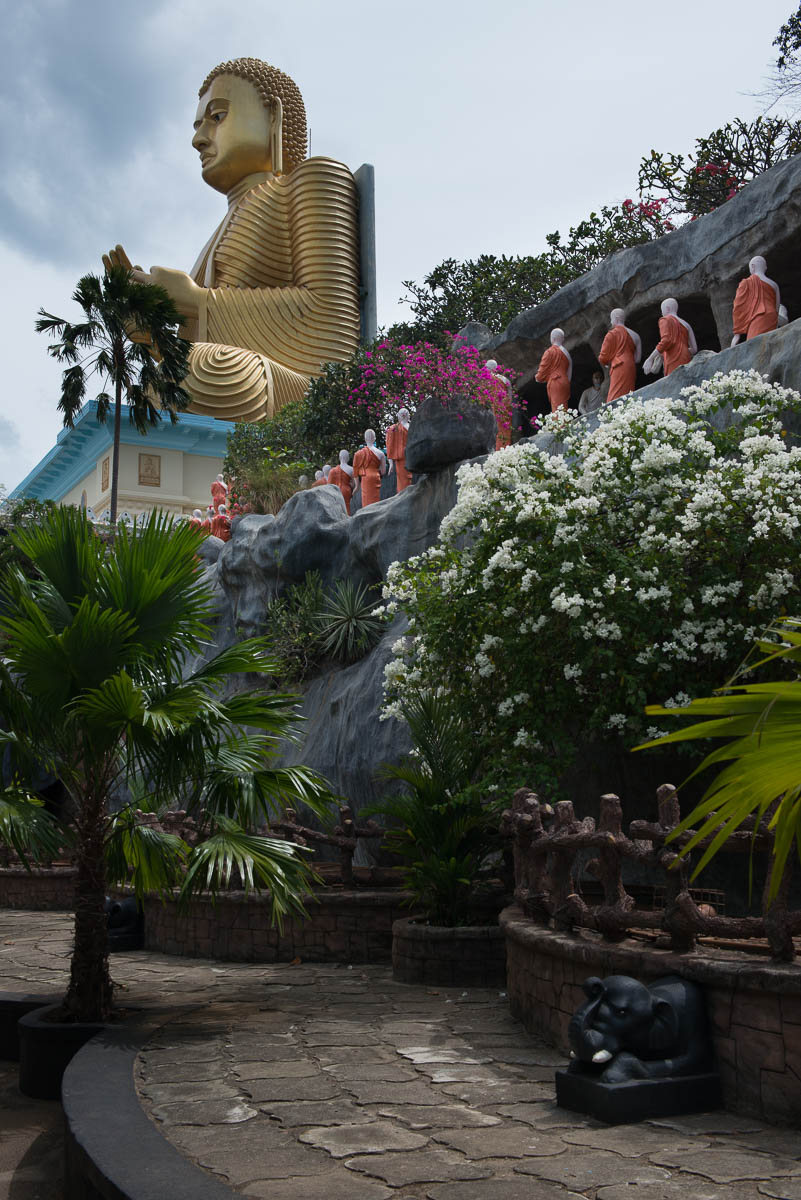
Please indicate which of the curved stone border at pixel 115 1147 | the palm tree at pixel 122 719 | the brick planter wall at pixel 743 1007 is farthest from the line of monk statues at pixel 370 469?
the curved stone border at pixel 115 1147

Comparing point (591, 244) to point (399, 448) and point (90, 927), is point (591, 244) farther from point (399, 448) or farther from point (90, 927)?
point (90, 927)

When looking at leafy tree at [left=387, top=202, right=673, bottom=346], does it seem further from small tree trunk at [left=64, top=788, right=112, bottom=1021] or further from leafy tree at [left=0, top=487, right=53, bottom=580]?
small tree trunk at [left=64, top=788, right=112, bottom=1021]

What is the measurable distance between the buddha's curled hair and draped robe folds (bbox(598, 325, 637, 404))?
24.1 m

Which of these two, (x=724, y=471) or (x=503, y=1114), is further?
(x=724, y=471)

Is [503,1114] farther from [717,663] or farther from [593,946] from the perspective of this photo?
[717,663]

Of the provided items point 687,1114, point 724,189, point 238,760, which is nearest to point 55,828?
point 238,760

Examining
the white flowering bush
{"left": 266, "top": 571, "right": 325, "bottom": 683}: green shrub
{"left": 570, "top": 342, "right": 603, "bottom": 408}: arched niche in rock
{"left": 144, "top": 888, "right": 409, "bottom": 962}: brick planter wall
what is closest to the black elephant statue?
the white flowering bush

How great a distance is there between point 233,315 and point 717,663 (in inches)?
1046

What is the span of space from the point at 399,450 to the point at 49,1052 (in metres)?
13.4

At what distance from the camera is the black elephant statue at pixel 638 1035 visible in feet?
14.8

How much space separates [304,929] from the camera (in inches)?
352

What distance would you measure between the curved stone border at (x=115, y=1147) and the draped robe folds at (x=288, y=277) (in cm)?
2800

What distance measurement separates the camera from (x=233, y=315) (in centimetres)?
3256

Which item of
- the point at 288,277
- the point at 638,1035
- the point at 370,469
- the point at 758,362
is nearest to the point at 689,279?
the point at 758,362
